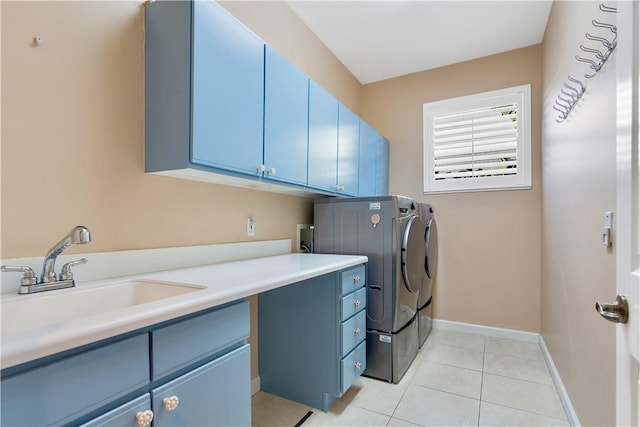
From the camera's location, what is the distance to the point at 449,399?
2.01 m

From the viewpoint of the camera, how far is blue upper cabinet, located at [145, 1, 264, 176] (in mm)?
1306

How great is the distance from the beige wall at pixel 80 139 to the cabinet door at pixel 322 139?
0.77m

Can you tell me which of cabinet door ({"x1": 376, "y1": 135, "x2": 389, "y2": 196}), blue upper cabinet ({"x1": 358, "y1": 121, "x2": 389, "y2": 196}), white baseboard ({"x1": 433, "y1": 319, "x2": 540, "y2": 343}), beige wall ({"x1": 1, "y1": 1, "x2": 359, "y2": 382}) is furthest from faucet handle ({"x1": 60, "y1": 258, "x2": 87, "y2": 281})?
white baseboard ({"x1": 433, "y1": 319, "x2": 540, "y2": 343})

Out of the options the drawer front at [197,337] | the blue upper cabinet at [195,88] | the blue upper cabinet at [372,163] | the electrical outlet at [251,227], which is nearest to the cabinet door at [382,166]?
the blue upper cabinet at [372,163]

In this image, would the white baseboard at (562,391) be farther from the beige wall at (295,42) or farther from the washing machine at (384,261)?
the beige wall at (295,42)

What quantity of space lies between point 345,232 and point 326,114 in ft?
2.82

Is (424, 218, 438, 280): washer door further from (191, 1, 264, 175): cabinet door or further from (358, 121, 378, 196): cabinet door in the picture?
(191, 1, 264, 175): cabinet door

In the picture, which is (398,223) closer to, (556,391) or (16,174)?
(556,391)

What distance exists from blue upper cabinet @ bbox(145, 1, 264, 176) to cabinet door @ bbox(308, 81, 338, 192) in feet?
2.01

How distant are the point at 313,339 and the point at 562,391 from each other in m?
1.57

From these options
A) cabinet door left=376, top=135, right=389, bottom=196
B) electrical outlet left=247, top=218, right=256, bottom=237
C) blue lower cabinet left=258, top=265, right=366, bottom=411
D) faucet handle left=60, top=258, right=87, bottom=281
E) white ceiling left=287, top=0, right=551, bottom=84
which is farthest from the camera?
cabinet door left=376, top=135, right=389, bottom=196

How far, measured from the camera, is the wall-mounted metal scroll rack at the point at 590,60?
1232 mm

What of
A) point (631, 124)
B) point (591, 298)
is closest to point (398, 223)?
point (591, 298)

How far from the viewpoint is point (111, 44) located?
52.5 inches
